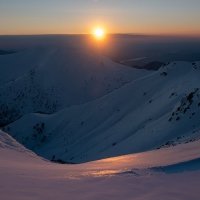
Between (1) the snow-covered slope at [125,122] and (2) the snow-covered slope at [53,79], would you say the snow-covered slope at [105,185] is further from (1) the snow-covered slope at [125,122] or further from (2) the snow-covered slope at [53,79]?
(2) the snow-covered slope at [53,79]

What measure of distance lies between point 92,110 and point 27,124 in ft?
34.6

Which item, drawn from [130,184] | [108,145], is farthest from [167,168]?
[108,145]

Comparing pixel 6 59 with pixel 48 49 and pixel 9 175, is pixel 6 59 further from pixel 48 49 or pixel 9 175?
pixel 9 175

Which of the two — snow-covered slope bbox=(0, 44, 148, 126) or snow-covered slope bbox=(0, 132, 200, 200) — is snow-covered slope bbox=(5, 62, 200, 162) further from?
snow-covered slope bbox=(0, 44, 148, 126)

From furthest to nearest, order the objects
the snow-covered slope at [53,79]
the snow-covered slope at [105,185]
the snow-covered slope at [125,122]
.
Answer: the snow-covered slope at [53,79] → the snow-covered slope at [125,122] → the snow-covered slope at [105,185]

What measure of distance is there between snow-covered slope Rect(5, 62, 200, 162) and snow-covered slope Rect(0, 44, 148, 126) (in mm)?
30962

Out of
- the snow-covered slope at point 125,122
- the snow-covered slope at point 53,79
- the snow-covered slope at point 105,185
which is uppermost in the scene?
the snow-covered slope at point 53,79

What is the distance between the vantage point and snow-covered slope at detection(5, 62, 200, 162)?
29.0m

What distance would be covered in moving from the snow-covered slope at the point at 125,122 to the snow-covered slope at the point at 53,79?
1219 inches

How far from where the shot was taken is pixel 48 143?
150 feet

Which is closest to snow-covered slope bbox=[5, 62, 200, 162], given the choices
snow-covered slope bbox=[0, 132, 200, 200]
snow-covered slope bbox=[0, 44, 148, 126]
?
snow-covered slope bbox=[0, 132, 200, 200]

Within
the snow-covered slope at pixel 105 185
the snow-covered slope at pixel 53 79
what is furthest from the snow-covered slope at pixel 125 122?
the snow-covered slope at pixel 53 79

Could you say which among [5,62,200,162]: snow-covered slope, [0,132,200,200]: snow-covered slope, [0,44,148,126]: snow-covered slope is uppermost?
[0,44,148,126]: snow-covered slope

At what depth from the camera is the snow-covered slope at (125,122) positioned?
2904 cm
